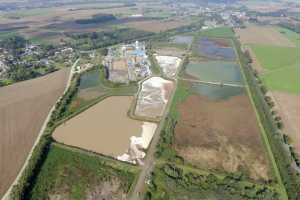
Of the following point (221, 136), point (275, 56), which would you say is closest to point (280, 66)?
point (275, 56)

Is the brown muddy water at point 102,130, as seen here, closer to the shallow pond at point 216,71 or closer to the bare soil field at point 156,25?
the shallow pond at point 216,71

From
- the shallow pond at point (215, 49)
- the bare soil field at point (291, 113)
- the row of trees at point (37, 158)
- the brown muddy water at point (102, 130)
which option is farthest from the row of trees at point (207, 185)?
the shallow pond at point (215, 49)

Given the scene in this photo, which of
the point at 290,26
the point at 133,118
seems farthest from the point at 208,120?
the point at 290,26

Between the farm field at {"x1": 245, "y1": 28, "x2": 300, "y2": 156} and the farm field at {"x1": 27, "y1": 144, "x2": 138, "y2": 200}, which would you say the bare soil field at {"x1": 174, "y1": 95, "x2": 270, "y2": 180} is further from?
the farm field at {"x1": 27, "y1": 144, "x2": 138, "y2": 200}

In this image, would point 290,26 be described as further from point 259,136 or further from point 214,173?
point 214,173

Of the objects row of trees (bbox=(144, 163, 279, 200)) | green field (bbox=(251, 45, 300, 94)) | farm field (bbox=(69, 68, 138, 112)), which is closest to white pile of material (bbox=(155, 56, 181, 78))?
farm field (bbox=(69, 68, 138, 112))
